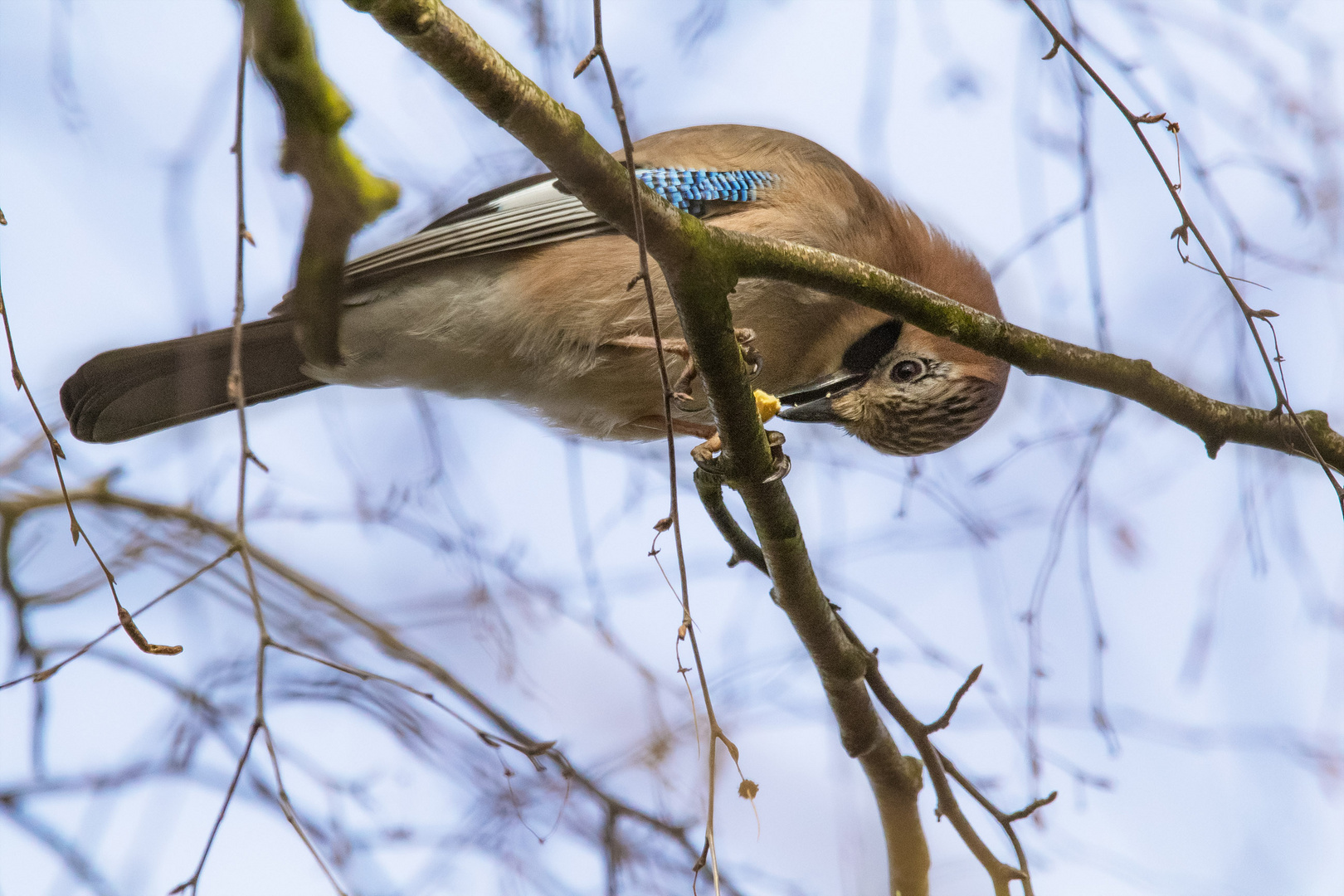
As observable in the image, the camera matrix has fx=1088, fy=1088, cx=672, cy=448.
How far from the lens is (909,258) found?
404 cm

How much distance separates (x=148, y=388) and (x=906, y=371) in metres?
2.72

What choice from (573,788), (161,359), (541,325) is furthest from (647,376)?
(161,359)

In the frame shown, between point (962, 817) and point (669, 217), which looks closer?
point (669, 217)

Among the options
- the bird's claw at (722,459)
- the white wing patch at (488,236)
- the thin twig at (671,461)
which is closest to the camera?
the thin twig at (671,461)

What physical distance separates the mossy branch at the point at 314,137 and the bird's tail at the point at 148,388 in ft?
4.99

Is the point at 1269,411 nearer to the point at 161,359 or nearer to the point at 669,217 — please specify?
the point at 669,217

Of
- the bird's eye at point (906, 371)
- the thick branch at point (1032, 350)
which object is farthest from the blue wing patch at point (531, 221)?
the thick branch at point (1032, 350)

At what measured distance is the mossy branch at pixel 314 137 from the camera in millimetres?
2062

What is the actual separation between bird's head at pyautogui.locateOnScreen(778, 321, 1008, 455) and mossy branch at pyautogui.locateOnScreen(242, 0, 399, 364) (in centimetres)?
206

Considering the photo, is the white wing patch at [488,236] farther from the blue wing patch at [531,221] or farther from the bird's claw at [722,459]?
the bird's claw at [722,459]

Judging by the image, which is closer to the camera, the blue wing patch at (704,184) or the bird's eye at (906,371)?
the blue wing patch at (704,184)

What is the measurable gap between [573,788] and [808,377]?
5.82ft

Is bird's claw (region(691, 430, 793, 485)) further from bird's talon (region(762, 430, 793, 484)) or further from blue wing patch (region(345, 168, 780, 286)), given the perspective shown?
blue wing patch (region(345, 168, 780, 286))

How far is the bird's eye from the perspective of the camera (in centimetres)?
406
